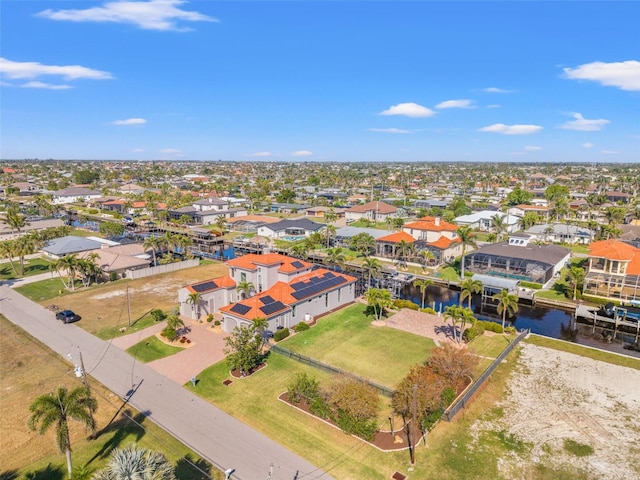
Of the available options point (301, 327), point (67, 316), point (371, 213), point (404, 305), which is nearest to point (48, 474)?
point (301, 327)

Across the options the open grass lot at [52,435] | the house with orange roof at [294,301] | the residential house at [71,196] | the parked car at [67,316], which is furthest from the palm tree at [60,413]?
the residential house at [71,196]

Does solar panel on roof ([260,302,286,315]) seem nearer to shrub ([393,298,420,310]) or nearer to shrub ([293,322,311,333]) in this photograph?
shrub ([293,322,311,333])

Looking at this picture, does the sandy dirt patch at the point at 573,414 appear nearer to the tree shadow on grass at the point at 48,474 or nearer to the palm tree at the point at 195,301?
the tree shadow on grass at the point at 48,474

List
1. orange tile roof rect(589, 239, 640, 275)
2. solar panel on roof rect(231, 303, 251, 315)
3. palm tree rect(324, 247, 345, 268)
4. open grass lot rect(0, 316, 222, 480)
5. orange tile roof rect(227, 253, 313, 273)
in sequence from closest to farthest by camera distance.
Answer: open grass lot rect(0, 316, 222, 480) → solar panel on roof rect(231, 303, 251, 315) → orange tile roof rect(227, 253, 313, 273) → orange tile roof rect(589, 239, 640, 275) → palm tree rect(324, 247, 345, 268)

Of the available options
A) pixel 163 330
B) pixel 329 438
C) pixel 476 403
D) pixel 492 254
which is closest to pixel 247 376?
pixel 329 438

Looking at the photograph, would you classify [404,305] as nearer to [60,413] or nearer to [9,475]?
[60,413]

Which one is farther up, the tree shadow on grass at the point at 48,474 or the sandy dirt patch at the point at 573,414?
the sandy dirt patch at the point at 573,414

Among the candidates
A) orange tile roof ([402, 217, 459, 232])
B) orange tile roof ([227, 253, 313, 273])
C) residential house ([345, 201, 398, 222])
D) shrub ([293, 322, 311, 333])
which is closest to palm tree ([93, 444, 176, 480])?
shrub ([293, 322, 311, 333])
